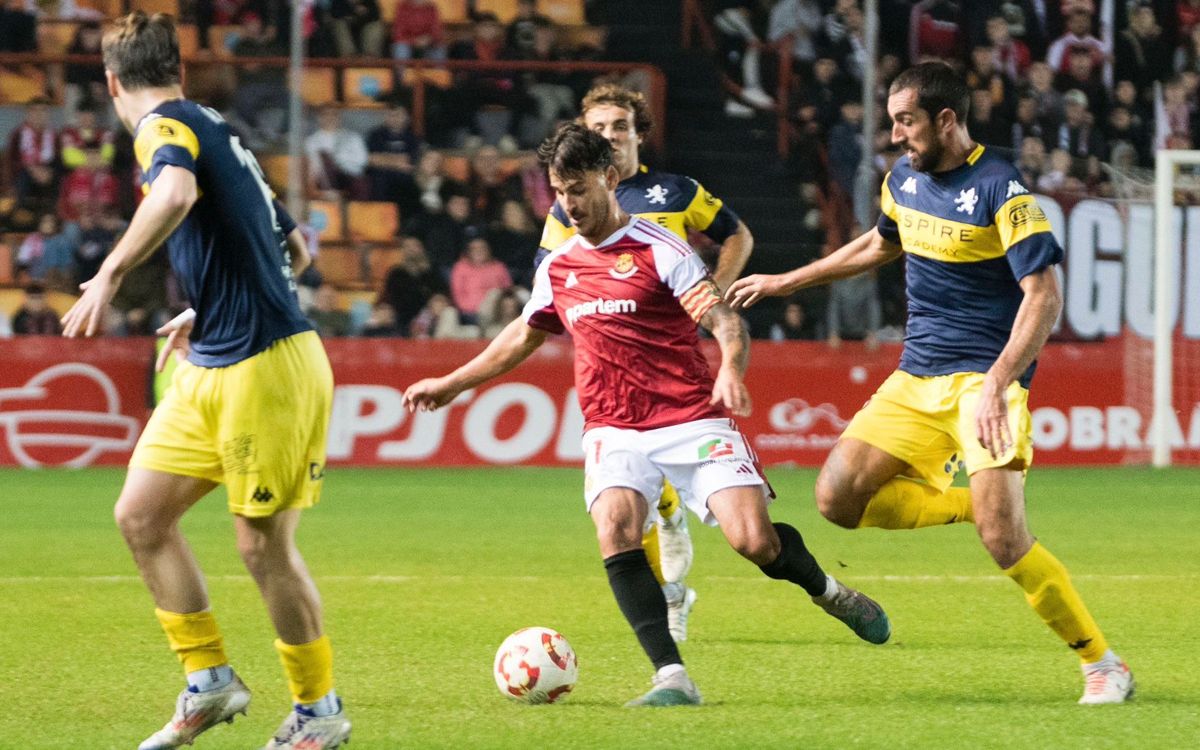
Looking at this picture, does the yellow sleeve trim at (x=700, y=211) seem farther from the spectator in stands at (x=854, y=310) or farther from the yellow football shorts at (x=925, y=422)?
the spectator in stands at (x=854, y=310)

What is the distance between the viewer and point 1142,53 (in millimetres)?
18875

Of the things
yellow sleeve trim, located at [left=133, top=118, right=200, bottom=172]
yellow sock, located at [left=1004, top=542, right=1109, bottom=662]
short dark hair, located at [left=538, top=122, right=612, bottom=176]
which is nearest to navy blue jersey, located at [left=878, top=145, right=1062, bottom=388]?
yellow sock, located at [left=1004, top=542, right=1109, bottom=662]

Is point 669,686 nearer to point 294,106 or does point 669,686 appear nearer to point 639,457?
point 639,457

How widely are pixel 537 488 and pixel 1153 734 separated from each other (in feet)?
28.9

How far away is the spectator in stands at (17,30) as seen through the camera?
1770 centimetres

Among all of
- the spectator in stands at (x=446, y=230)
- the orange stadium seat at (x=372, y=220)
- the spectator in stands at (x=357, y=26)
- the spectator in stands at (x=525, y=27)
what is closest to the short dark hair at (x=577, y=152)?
the spectator in stands at (x=446, y=230)

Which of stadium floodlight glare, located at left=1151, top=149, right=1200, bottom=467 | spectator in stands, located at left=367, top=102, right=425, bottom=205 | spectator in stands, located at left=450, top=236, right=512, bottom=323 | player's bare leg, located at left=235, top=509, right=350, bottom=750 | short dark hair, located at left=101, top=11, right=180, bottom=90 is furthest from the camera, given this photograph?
spectator in stands, located at left=367, top=102, right=425, bottom=205

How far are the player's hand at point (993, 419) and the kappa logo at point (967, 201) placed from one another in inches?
28.6

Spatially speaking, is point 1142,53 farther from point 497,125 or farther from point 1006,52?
point 497,125

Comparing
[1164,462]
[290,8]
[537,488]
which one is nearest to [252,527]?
[537,488]

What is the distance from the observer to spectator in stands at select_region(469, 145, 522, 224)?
1692 centimetres

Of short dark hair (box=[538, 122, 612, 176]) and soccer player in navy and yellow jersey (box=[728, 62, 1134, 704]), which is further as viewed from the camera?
soccer player in navy and yellow jersey (box=[728, 62, 1134, 704])

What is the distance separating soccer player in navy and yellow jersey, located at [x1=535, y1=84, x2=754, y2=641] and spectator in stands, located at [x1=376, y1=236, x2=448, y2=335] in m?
8.43

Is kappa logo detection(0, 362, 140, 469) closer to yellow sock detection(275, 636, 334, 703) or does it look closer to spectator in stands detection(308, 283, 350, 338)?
spectator in stands detection(308, 283, 350, 338)
